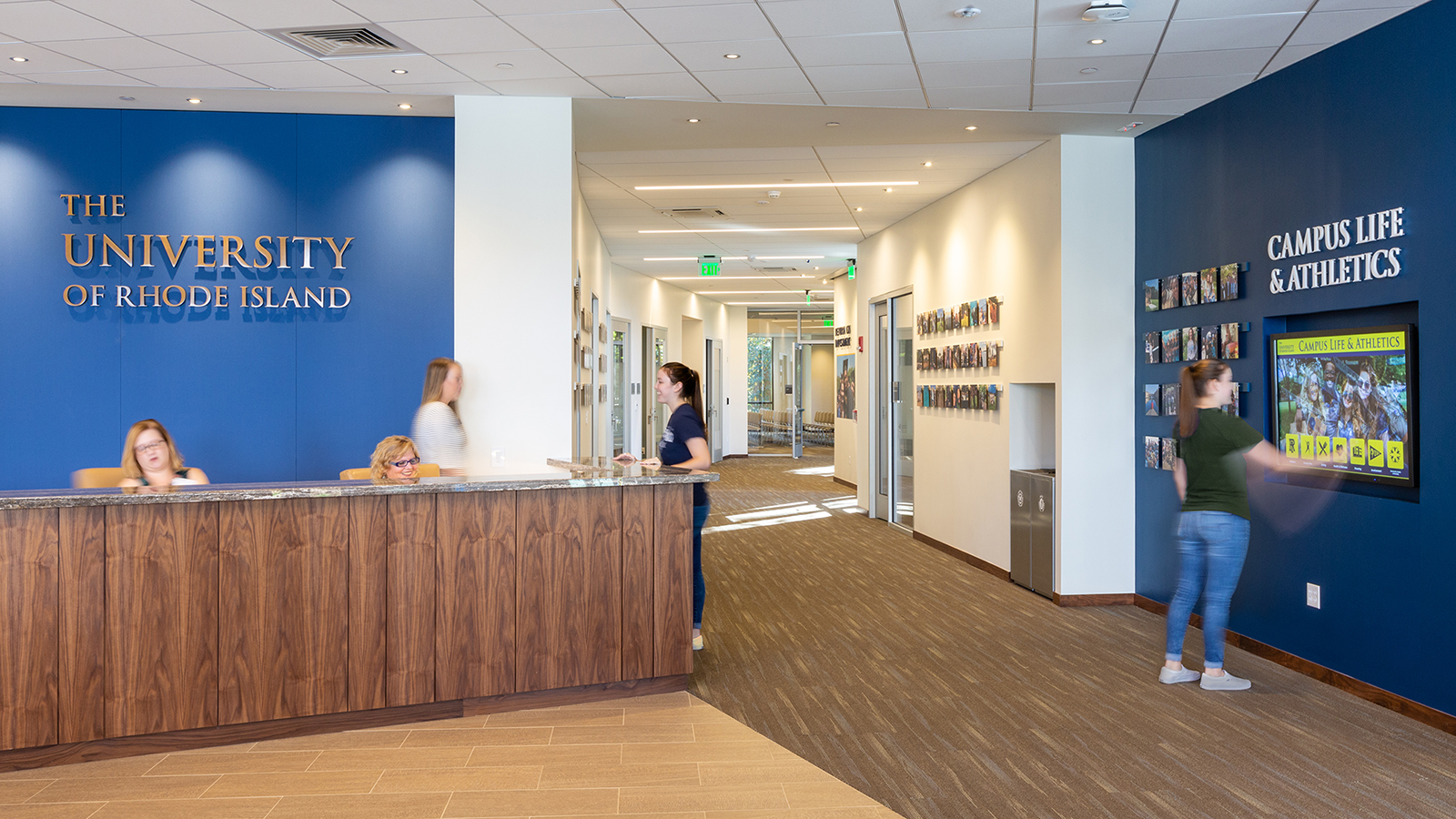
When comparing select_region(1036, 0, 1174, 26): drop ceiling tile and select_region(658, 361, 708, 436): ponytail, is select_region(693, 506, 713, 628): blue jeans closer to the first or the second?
select_region(658, 361, 708, 436): ponytail

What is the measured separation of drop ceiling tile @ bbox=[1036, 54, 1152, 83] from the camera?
5.07 meters

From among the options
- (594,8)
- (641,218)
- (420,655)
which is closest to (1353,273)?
(594,8)

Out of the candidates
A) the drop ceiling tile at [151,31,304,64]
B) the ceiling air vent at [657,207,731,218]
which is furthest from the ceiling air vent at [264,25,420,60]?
the ceiling air vent at [657,207,731,218]

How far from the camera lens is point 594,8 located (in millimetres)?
4434

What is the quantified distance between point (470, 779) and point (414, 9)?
337 cm

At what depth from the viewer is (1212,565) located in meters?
4.78

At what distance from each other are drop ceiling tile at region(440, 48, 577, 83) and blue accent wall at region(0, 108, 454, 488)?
0.97m

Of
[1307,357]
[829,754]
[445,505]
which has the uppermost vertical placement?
[1307,357]

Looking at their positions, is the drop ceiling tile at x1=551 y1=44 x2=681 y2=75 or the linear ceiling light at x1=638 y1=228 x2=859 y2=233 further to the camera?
the linear ceiling light at x1=638 y1=228 x2=859 y2=233

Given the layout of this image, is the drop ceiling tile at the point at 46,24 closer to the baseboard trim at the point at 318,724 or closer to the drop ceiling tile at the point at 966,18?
the baseboard trim at the point at 318,724

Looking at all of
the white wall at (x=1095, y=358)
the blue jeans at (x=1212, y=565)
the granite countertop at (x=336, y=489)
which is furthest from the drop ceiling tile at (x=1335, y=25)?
the granite countertop at (x=336, y=489)

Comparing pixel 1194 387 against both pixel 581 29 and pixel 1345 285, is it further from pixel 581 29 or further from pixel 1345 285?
pixel 581 29

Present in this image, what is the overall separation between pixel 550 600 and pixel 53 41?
3.76m

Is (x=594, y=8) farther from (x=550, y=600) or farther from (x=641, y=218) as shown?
(x=641, y=218)
